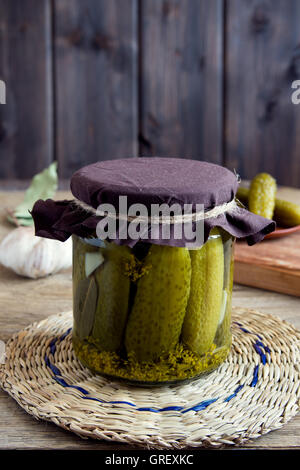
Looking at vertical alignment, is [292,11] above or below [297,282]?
above

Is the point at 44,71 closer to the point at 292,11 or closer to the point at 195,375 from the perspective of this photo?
the point at 292,11

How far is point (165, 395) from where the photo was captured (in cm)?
61

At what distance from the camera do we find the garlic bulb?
34.8 inches

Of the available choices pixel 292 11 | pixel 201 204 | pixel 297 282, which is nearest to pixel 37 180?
pixel 297 282

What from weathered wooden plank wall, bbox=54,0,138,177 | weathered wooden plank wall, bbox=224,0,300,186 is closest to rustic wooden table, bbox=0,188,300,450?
weathered wooden plank wall, bbox=54,0,138,177

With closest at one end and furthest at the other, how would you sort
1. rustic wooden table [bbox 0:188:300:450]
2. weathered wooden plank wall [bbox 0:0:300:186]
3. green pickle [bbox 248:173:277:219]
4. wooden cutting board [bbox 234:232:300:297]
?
rustic wooden table [bbox 0:188:300:450] < wooden cutting board [bbox 234:232:300:297] < green pickle [bbox 248:173:277:219] < weathered wooden plank wall [bbox 0:0:300:186]

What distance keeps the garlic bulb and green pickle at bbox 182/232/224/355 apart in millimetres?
348

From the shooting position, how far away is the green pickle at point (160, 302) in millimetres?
572

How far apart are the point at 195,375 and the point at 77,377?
0.12 m

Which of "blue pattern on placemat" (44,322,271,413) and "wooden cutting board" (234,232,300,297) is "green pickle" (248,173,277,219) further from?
"blue pattern on placemat" (44,322,271,413)

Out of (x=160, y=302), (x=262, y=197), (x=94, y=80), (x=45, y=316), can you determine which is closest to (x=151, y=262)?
(x=160, y=302)

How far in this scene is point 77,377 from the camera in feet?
2.11

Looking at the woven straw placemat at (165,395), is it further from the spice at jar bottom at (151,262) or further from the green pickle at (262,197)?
the green pickle at (262,197)

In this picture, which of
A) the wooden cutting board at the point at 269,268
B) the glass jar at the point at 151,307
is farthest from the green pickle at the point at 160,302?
the wooden cutting board at the point at 269,268
